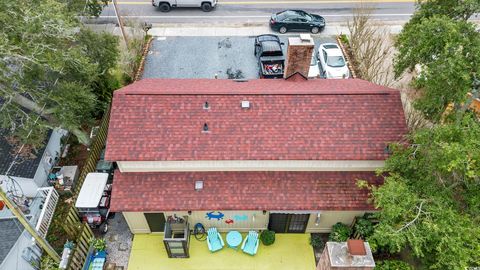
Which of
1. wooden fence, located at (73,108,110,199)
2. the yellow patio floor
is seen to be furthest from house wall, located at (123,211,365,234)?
wooden fence, located at (73,108,110,199)

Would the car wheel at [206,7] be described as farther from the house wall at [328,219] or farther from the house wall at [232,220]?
the house wall at [328,219]

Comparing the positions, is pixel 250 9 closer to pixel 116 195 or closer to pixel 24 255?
pixel 116 195

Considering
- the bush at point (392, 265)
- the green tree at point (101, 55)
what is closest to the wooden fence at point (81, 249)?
the green tree at point (101, 55)

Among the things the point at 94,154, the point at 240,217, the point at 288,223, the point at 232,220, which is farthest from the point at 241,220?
the point at 94,154

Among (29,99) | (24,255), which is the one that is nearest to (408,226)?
(24,255)

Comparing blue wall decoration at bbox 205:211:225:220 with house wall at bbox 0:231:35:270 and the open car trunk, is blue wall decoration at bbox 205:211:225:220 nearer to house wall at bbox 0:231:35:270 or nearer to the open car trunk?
house wall at bbox 0:231:35:270

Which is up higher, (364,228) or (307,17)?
(307,17)

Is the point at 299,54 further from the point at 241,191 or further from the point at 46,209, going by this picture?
the point at 46,209
